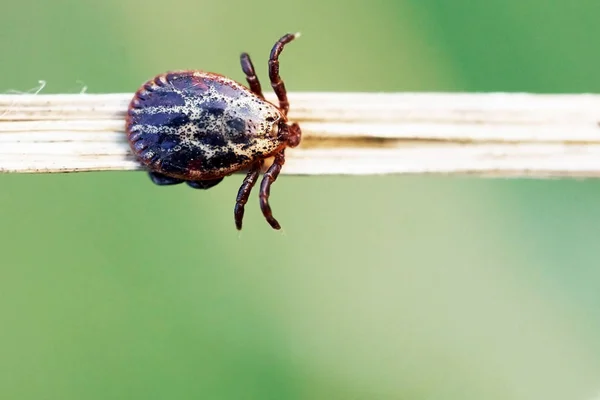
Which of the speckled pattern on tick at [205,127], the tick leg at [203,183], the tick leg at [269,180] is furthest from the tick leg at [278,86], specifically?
the tick leg at [203,183]

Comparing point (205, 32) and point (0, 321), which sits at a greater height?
point (205, 32)

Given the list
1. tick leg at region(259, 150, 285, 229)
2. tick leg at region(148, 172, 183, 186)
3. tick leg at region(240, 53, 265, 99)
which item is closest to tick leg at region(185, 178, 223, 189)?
tick leg at region(148, 172, 183, 186)

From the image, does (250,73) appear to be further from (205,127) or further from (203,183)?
(203,183)

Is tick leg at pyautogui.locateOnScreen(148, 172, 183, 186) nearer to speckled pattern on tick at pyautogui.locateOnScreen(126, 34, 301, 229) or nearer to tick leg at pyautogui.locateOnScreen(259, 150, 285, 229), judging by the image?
speckled pattern on tick at pyautogui.locateOnScreen(126, 34, 301, 229)

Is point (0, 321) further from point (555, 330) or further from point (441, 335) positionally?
point (555, 330)

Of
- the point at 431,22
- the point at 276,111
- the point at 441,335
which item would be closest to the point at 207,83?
the point at 276,111

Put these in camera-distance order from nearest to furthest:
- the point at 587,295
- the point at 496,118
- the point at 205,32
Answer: the point at 496,118
the point at 587,295
the point at 205,32

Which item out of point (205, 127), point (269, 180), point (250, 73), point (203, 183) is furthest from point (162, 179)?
point (250, 73)
